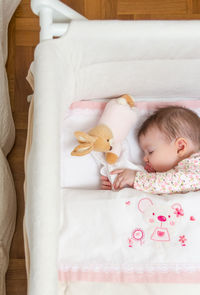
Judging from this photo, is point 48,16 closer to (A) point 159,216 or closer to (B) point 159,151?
(B) point 159,151

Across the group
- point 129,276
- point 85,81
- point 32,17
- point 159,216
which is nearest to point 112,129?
point 85,81

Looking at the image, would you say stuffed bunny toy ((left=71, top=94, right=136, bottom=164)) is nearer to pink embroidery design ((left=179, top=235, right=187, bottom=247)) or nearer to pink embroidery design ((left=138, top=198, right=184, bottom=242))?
pink embroidery design ((left=138, top=198, right=184, bottom=242))

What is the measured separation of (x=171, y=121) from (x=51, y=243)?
56cm

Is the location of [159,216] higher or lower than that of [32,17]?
lower

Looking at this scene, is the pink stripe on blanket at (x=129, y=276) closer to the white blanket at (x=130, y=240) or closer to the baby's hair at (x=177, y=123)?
the white blanket at (x=130, y=240)

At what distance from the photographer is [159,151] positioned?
1.18 metres

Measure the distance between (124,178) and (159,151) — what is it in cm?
14

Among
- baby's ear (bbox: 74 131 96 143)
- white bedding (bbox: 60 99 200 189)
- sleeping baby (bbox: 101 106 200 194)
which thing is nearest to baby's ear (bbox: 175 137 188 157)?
sleeping baby (bbox: 101 106 200 194)

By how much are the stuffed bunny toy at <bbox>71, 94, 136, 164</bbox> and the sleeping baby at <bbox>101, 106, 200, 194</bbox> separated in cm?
6

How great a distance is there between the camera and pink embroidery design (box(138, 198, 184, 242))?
3.35 ft

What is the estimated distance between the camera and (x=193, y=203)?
1047mm

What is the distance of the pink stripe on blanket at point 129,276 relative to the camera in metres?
0.99

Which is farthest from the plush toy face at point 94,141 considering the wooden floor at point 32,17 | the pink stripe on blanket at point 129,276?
the wooden floor at point 32,17

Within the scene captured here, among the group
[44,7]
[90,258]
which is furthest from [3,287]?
[44,7]
